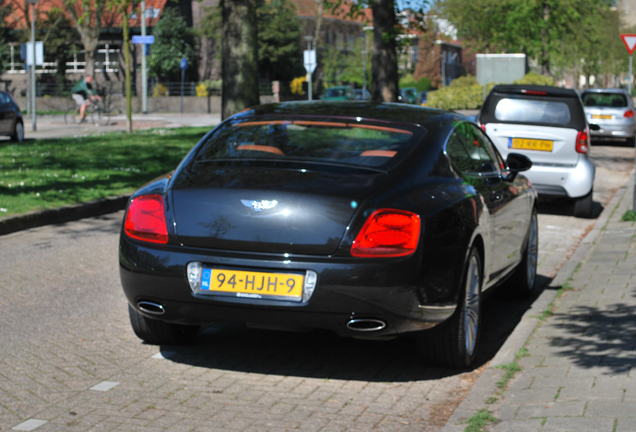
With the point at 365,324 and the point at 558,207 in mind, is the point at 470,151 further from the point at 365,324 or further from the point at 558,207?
the point at 558,207

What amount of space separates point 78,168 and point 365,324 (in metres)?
11.7

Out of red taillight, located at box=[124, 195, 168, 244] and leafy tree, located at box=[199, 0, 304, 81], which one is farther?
leafy tree, located at box=[199, 0, 304, 81]

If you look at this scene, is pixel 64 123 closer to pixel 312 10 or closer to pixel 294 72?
pixel 294 72

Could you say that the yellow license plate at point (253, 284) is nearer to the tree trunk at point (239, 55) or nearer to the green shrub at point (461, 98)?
the tree trunk at point (239, 55)

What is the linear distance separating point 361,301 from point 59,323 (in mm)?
2474

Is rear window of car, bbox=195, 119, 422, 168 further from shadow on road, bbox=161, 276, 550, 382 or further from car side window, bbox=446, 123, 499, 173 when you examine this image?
shadow on road, bbox=161, 276, 550, 382

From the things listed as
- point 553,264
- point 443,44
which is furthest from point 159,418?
point 443,44

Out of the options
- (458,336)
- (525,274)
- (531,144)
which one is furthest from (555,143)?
(458,336)

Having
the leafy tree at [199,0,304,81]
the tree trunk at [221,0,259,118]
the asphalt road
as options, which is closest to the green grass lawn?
the tree trunk at [221,0,259,118]

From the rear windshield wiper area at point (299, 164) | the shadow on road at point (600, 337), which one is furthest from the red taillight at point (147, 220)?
the shadow on road at point (600, 337)

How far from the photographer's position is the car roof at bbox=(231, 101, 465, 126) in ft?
20.2

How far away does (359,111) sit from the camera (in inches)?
247

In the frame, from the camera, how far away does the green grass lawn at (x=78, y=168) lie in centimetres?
1261

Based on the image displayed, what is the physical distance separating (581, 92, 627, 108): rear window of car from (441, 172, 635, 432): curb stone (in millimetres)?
20417
